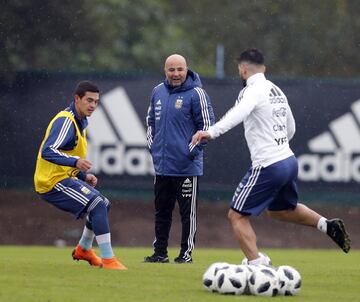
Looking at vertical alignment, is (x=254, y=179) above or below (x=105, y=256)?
above

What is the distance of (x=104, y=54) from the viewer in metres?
27.7

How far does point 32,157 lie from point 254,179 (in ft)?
30.1

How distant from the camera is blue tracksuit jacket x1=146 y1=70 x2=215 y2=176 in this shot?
1534 centimetres

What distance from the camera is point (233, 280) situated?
11.4 m

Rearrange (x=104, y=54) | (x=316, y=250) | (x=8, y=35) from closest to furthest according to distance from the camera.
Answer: (x=316, y=250) < (x=8, y=35) < (x=104, y=54)

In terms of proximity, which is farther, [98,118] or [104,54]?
[104,54]

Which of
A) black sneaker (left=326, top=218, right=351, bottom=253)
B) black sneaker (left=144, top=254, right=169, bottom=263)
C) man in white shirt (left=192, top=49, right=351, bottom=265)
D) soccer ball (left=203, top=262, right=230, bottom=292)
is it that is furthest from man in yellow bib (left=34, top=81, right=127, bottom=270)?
soccer ball (left=203, top=262, right=230, bottom=292)

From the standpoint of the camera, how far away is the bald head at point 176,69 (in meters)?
15.2

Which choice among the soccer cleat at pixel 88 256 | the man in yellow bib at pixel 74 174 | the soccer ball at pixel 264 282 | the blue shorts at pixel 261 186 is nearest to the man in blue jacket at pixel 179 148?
the soccer cleat at pixel 88 256

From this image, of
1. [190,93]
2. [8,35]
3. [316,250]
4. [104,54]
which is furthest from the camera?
[104,54]

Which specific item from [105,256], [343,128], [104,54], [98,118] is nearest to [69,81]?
[98,118]

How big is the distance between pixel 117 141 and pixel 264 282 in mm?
10266

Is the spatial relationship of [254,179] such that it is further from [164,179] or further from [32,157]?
[32,157]

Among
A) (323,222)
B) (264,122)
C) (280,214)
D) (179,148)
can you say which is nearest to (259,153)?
(264,122)
